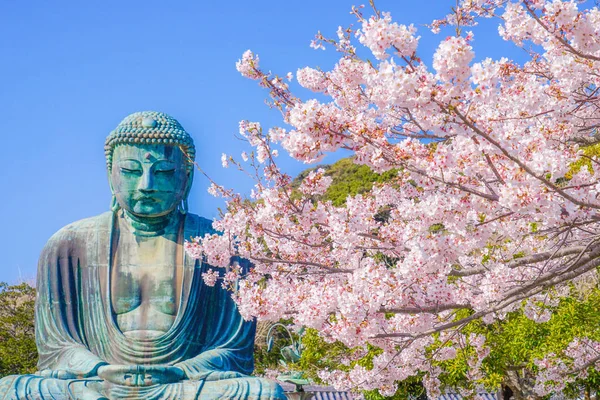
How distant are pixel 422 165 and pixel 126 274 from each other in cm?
357

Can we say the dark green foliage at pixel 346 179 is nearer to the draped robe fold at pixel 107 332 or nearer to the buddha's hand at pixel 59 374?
the draped robe fold at pixel 107 332

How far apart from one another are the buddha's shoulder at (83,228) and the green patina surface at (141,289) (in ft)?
0.03

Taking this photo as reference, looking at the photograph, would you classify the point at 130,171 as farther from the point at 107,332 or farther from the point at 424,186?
the point at 424,186

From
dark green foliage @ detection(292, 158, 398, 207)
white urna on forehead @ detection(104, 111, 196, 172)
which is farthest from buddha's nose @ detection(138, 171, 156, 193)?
dark green foliage @ detection(292, 158, 398, 207)

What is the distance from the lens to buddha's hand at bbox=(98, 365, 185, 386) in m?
8.07

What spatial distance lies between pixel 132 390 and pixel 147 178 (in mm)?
2059

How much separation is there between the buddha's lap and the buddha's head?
68.8 inches

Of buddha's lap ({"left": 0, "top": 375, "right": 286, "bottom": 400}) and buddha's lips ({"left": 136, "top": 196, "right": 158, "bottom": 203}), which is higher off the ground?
buddha's lips ({"left": 136, "top": 196, "right": 158, "bottom": 203})

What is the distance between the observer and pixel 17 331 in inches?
951

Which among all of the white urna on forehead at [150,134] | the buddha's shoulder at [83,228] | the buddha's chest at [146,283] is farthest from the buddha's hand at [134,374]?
the white urna on forehead at [150,134]

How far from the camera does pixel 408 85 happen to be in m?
5.74

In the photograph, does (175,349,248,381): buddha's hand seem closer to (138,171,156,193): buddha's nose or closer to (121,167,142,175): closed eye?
(138,171,156,193): buddha's nose

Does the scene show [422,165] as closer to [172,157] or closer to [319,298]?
[319,298]

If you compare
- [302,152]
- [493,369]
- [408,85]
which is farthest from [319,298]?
[493,369]
